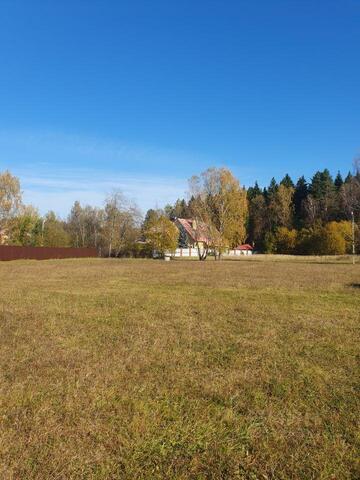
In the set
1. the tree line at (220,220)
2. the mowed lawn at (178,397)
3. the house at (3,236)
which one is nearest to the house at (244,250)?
the tree line at (220,220)

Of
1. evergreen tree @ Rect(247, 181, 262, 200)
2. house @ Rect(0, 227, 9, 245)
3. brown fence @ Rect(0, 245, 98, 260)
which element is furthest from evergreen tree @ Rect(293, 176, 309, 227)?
house @ Rect(0, 227, 9, 245)

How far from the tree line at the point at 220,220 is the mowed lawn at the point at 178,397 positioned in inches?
1597

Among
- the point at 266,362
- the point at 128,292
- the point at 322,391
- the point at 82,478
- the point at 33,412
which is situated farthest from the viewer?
the point at 128,292

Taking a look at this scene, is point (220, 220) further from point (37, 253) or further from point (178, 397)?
point (178, 397)

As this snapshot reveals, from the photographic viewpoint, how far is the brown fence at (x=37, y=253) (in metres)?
43.2

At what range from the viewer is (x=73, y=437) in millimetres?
3445

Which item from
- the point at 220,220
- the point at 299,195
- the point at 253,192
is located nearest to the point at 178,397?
the point at 220,220

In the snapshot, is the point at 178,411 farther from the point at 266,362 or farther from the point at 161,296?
the point at 161,296

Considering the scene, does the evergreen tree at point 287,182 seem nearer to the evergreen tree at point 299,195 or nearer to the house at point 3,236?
the evergreen tree at point 299,195

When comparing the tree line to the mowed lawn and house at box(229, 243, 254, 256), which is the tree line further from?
the mowed lawn

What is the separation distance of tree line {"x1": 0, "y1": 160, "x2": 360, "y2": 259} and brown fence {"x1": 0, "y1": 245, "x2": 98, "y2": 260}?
5490mm

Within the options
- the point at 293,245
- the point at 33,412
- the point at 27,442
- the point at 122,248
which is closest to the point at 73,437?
the point at 27,442

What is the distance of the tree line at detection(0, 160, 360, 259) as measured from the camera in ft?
162

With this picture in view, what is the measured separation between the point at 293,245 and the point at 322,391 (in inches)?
2670
